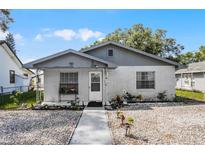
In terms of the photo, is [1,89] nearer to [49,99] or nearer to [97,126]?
[49,99]

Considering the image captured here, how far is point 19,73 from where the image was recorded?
91.0 feet

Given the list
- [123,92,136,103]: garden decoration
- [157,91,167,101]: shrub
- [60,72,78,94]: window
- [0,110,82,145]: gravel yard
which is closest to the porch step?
[60,72,78,94]: window

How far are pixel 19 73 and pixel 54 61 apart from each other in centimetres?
1337

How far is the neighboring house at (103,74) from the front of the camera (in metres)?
15.4

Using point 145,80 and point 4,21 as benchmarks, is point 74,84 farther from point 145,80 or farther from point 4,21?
point 4,21

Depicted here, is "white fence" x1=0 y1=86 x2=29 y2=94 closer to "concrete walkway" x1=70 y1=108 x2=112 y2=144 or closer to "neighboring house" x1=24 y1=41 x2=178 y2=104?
"neighboring house" x1=24 y1=41 x2=178 y2=104

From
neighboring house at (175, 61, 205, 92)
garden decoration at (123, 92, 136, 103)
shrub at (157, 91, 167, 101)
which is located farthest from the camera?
neighboring house at (175, 61, 205, 92)

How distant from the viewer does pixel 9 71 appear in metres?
24.7

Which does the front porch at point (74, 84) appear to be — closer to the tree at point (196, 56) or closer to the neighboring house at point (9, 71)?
the neighboring house at point (9, 71)

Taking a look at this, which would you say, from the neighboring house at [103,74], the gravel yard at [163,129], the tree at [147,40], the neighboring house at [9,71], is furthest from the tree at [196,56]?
the gravel yard at [163,129]

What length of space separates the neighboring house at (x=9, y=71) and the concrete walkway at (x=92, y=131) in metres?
12.1

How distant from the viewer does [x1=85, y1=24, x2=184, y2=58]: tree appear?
33406 millimetres
